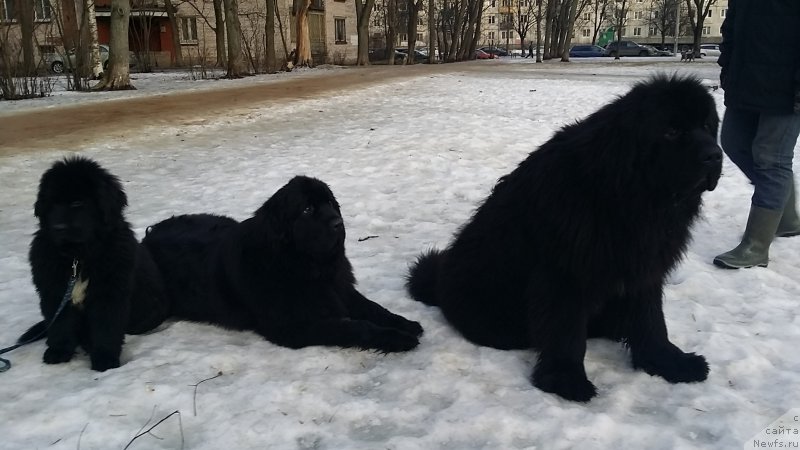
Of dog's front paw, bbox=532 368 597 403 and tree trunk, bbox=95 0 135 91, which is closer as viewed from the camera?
dog's front paw, bbox=532 368 597 403

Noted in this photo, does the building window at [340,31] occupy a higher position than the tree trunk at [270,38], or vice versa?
the building window at [340,31]

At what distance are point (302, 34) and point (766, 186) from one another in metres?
35.1

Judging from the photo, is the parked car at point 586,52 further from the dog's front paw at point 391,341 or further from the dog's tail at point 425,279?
the dog's front paw at point 391,341

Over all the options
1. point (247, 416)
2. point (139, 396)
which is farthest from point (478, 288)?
point (139, 396)

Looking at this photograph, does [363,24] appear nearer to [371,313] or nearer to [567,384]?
[371,313]

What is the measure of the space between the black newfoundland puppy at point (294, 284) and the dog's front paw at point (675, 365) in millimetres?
1213

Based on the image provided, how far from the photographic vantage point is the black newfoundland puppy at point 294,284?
332 centimetres

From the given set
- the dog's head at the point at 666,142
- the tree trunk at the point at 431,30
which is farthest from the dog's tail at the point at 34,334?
the tree trunk at the point at 431,30

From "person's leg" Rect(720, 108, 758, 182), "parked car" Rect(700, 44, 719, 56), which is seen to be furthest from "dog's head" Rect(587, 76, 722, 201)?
"parked car" Rect(700, 44, 719, 56)

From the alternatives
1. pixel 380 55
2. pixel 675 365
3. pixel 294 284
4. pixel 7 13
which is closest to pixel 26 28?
pixel 7 13

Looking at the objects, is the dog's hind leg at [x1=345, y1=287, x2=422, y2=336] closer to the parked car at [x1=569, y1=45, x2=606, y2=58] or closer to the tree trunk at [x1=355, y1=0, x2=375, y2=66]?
the tree trunk at [x1=355, y1=0, x2=375, y2=66]

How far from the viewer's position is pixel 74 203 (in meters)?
2.99

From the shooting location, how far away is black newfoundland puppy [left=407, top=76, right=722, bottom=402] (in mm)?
2596

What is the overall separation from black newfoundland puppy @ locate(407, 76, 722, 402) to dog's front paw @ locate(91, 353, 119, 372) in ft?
6.14
